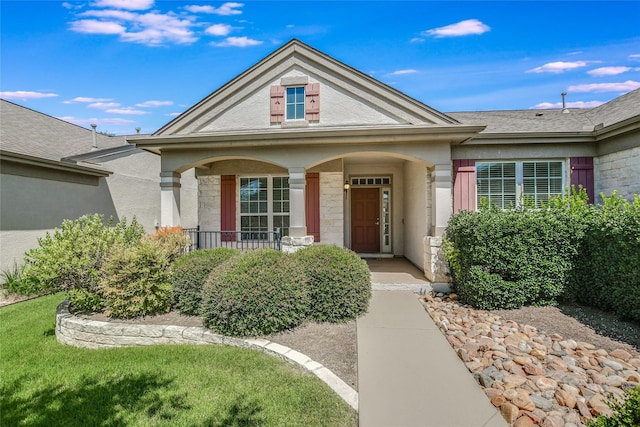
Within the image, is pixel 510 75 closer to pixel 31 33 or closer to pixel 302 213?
pixel 302 213

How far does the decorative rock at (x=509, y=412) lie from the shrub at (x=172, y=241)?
19.2 ft

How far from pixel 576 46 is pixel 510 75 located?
7.55ft

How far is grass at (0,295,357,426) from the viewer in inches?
112

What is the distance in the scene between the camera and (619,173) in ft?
23.5

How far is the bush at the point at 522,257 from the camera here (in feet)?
18.4

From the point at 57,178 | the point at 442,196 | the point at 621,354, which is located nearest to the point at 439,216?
the point at 442,196

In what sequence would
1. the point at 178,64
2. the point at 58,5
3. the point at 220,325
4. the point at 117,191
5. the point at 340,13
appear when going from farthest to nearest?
the point at 117,191
the point at 178,64
the point at 340,13
the point at 58,5
the point at 220,325

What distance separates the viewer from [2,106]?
10.2m

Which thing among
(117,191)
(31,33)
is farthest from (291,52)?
(117,191)

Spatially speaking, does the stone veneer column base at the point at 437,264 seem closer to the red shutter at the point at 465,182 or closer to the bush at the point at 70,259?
the red shutter at the point at 465,182

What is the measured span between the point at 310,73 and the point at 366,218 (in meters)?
5.28

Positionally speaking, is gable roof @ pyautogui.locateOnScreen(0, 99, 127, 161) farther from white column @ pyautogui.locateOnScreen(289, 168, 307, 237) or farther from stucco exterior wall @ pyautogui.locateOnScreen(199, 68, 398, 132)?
white column @ pyautogui.locateOnScreen(289, 168, 307, 237)

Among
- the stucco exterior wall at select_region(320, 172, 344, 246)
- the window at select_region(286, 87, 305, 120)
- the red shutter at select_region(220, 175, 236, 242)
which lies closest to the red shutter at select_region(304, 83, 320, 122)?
the window at select_region(286, 87, 305, 120)

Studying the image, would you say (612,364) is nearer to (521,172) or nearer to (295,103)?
(521,172)
